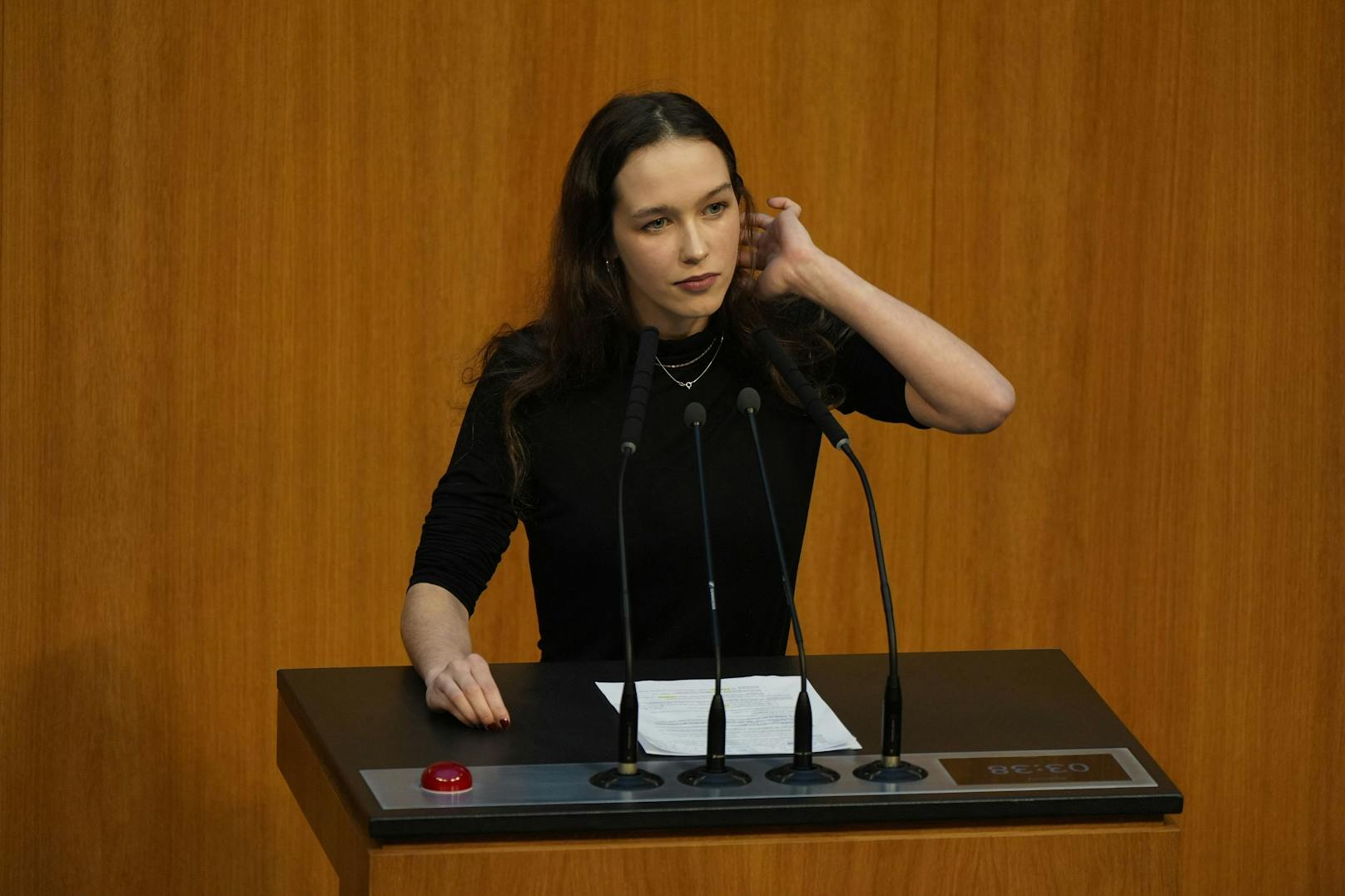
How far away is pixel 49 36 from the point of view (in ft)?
11.0

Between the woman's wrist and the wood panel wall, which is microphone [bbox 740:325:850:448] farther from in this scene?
the wood panel wall

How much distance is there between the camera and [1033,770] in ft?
5.35

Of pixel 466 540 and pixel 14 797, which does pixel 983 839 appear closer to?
pixel 466 540

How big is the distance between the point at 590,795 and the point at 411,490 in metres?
2.16

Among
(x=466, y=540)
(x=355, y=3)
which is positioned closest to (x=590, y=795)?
(x=466, y=540)

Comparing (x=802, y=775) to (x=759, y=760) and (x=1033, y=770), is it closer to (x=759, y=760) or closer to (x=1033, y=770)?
(x=759, y=760)

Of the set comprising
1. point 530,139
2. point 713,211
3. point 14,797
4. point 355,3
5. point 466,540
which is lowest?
point 14,797

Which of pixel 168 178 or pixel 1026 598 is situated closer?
pixel 168 178

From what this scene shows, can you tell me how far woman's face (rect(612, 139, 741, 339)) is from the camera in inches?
87.0

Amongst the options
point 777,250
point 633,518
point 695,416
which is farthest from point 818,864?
point 777,250

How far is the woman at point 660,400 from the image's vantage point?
2244 millimetres

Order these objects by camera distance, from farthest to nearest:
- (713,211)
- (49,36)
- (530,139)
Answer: (530,139), (49,36), (713,211)

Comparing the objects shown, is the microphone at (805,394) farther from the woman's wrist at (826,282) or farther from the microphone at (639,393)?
the woman's wrist at (826,282)

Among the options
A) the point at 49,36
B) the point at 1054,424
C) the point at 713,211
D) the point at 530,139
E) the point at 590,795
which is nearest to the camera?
the point at 590,795
